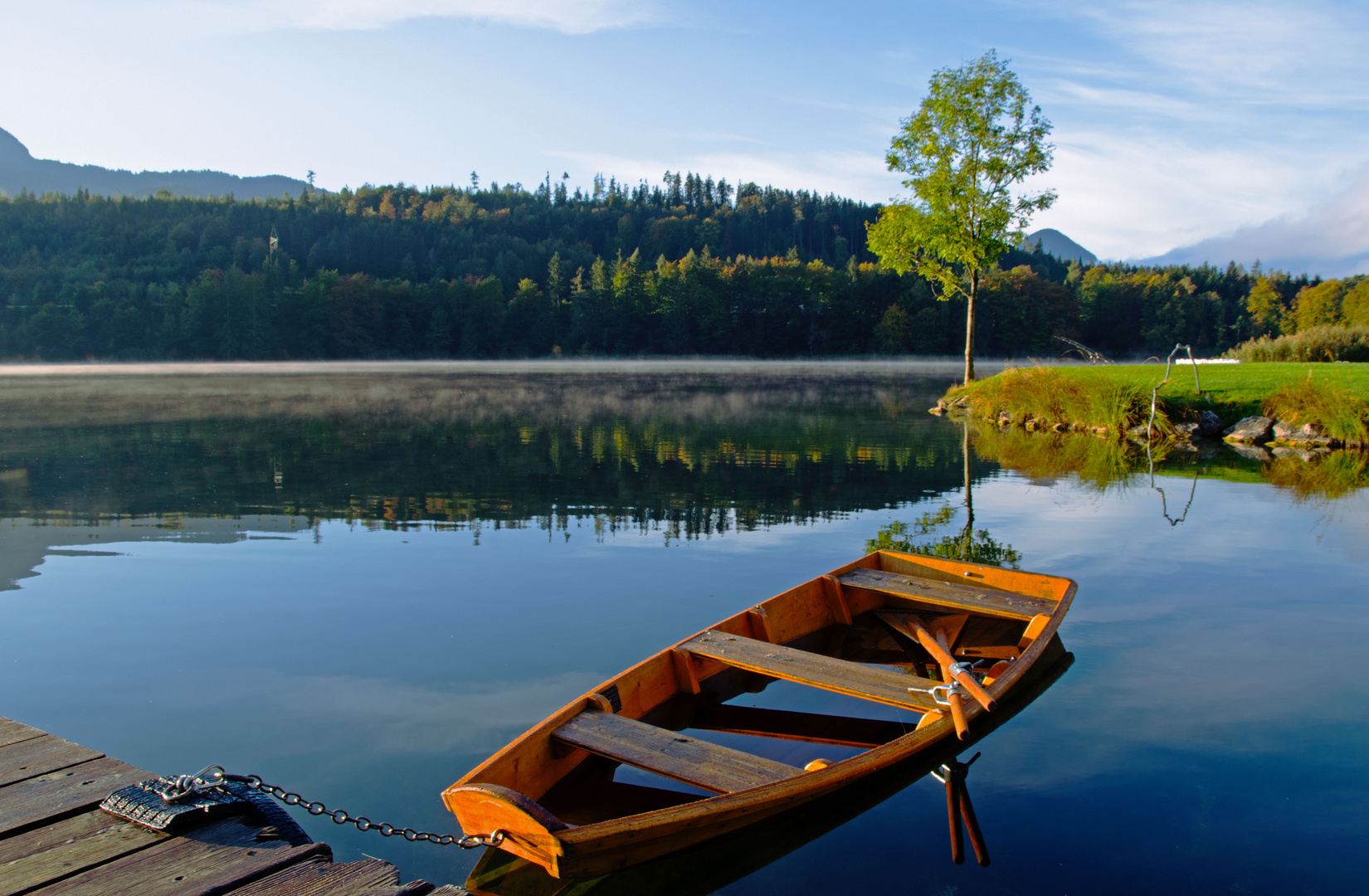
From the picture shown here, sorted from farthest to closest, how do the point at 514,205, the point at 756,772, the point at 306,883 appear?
the point at 514,205
the point at 756,772
the point at 306,883

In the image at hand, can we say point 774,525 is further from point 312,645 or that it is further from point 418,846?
point 418,846

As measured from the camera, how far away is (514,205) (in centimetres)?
15612

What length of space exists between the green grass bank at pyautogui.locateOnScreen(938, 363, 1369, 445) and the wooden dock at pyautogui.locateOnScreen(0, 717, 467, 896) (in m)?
22.3

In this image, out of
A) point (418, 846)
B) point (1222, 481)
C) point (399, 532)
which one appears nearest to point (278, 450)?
point (399, 532)

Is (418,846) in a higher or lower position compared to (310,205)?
lower

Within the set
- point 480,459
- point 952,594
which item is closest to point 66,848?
point 952,594

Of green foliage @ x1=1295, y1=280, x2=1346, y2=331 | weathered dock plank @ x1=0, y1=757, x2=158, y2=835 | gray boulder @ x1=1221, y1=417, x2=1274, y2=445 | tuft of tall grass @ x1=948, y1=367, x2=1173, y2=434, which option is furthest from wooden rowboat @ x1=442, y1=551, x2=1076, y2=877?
green foliage @ x1=1295, y1=280, x2=1346, y2=331

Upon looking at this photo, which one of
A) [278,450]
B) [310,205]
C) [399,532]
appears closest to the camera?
[399,532]

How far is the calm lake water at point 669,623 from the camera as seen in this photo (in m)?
4.38

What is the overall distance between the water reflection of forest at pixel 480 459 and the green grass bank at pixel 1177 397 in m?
2.65

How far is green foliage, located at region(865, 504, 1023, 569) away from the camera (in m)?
9.67

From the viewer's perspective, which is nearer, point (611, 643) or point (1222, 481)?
point (611, 643)

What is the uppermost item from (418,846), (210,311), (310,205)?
(310,205)

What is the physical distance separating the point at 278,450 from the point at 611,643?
14.4 metres
